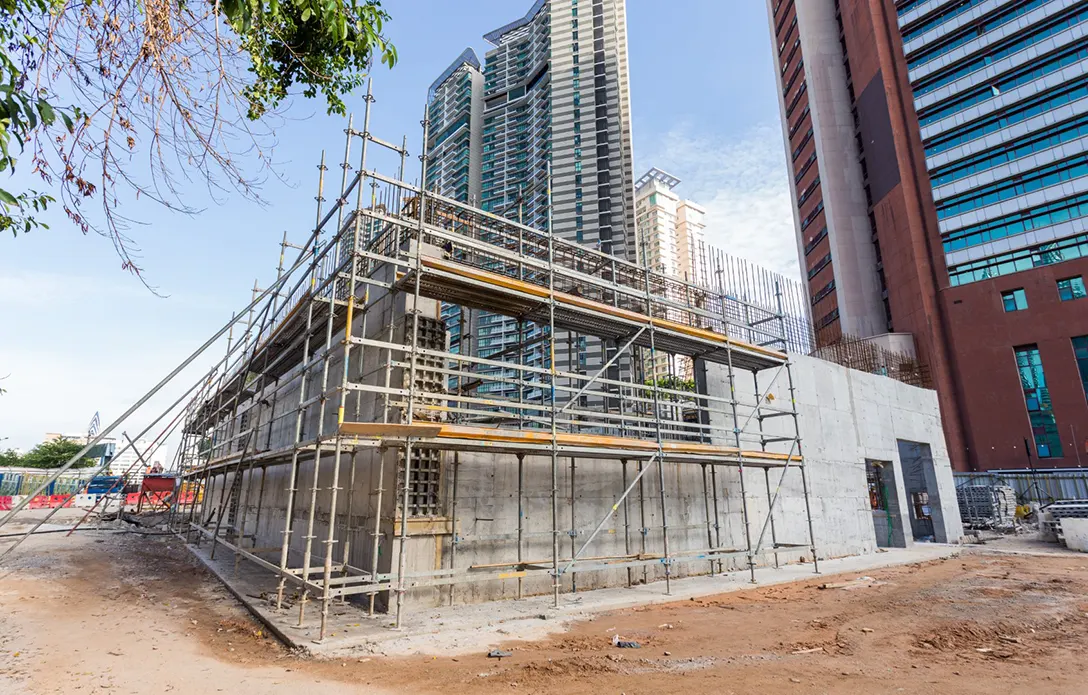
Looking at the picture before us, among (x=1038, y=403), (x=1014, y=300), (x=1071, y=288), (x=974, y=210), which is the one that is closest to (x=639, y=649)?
(x=1038, y=403)

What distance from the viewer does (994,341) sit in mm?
41094

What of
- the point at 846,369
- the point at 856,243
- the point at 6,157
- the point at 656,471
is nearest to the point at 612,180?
the point at 856,243

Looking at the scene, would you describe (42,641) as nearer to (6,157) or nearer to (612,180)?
(6,157)

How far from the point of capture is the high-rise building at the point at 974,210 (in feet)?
130

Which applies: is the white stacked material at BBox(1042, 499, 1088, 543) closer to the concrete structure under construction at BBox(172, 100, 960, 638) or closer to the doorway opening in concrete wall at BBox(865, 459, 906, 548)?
the doorway opening in concrete wall at BBox(865, 459, 906, 548)

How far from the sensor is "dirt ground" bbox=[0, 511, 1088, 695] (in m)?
5.21

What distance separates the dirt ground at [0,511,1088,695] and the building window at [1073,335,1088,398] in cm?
3913

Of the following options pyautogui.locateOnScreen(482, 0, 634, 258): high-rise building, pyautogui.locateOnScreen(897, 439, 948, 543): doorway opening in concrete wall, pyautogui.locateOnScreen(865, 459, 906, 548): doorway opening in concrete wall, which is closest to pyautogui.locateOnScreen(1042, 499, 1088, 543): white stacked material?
pyautogui.locateOnScreen(897, 439, 948, 543): doorway opening in concrete wall

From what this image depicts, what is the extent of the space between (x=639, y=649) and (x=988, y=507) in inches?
1163

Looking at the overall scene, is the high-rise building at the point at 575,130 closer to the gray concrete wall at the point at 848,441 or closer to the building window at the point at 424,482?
the gray concrete wall at the point at 848,441

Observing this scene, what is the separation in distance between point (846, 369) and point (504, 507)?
13.4 meters

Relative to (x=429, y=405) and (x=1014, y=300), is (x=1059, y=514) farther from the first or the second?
(x=1014, y=300)

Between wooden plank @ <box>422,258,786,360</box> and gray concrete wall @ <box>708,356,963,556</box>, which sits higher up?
wooden plank @ <box>422,258,786,360</box>

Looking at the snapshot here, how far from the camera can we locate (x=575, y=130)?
199 ft
